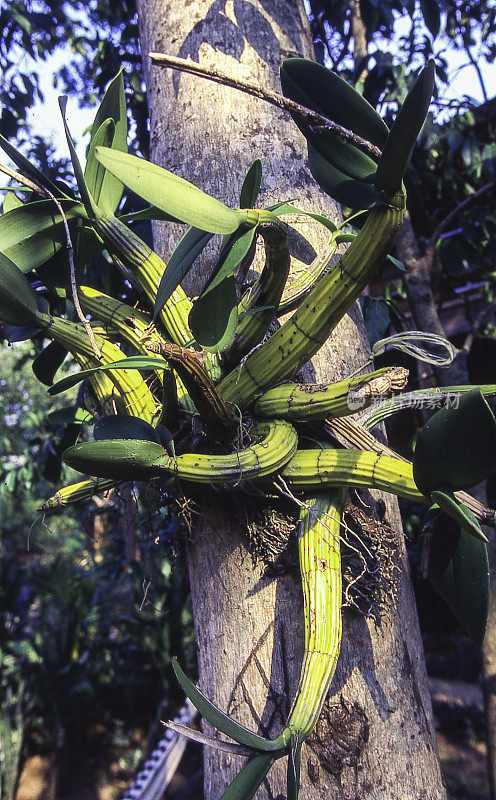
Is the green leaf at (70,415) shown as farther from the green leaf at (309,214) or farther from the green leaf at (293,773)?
the green leaf at (293,773)

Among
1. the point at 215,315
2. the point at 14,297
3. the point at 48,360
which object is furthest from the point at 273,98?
the point at 48,360

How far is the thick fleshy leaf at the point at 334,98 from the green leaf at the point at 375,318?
464mm

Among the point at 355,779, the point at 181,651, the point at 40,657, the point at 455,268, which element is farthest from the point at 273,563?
the point at 40,657

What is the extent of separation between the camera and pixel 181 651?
14.0 feet

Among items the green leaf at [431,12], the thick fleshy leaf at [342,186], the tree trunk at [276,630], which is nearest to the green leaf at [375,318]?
the tree trunk at [276,630]

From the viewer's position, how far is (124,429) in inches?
21.5

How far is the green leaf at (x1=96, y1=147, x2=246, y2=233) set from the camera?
0.46 metres

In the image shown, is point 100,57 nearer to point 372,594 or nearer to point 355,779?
point 372,594

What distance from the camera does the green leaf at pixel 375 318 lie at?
984mm

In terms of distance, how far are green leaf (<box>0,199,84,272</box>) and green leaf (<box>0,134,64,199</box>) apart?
0.08ft

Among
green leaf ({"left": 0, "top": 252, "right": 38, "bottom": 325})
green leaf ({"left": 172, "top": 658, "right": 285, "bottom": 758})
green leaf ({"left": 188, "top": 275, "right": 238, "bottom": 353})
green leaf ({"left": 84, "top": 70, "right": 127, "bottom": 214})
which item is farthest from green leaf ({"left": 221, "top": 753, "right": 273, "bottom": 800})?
green leaf ({"left": 84, "top": 70, "right": 127, "bottom": 214})

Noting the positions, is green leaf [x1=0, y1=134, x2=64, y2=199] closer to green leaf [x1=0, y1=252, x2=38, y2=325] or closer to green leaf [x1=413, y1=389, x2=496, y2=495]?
green leaf [x1=0, y1=252, x2=38, y2=325]

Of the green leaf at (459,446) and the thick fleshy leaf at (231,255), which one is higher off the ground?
the thick fleshy leaf at (231,255)

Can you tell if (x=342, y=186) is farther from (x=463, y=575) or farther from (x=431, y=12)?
(x=431, y=12)
